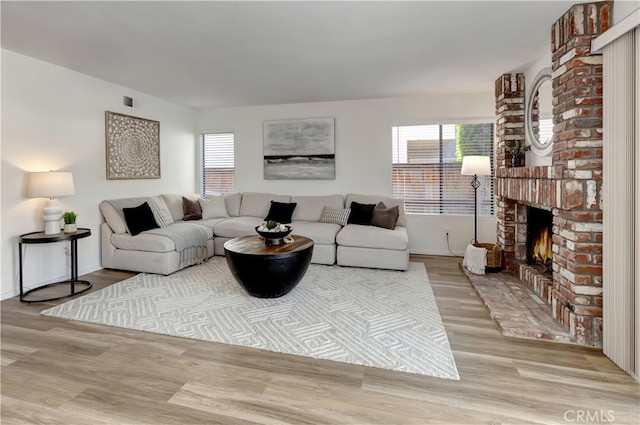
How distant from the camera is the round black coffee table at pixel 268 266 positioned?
3.00 meters

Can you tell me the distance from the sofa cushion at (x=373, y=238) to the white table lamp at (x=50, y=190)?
324 cm

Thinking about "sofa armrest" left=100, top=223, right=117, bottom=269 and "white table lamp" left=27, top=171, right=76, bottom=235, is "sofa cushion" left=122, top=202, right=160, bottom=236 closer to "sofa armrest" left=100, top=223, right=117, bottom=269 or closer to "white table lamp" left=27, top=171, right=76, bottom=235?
"sofa armrest" left=100, top=223, right=117, bottom=269

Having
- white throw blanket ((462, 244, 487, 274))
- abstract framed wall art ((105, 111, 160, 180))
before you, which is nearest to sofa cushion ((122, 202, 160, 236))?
abstract framed wall art ((105, 111, 160, 180))

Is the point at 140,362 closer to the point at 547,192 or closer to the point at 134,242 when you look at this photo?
the point at 134,242

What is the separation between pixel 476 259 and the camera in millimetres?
3965

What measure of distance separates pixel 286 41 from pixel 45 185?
2.89 meters

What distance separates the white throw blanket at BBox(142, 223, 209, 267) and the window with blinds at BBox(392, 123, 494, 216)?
315 cm

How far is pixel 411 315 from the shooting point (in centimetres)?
284

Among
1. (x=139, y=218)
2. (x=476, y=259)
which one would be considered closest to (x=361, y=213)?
(x=476, y=259)

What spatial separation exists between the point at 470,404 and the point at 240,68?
12.7 ft

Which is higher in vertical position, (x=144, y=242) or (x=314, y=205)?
(x=314, y=205)

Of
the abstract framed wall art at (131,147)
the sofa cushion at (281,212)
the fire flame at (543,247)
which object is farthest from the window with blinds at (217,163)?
the fire flame at (543,247)

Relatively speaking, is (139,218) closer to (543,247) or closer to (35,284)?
(35,284)

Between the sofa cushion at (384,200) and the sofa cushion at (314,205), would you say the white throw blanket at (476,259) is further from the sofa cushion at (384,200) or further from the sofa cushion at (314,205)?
the sofa cushion at (314,205)
